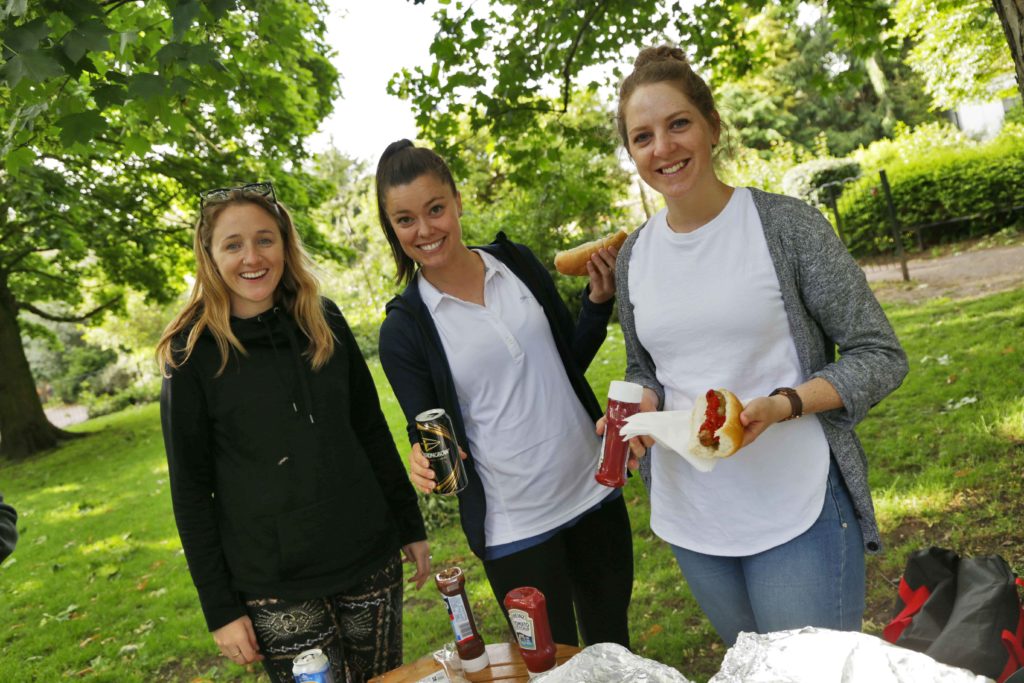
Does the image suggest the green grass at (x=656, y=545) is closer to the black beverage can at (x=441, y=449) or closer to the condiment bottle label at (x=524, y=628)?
the condiment bottle label at (x=524, y=628)

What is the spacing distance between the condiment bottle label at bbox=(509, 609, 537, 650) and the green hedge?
12.4m

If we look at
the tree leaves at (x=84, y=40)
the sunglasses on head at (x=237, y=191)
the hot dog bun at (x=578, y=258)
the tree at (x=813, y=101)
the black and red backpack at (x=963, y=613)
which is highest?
the tree at (x=813, y=101)

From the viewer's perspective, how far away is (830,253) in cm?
165

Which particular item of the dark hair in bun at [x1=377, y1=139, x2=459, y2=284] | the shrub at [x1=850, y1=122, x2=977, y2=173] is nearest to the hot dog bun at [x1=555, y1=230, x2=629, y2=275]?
the dark hair in bun at [x1=377, y1=139, x2=459, y2=284]

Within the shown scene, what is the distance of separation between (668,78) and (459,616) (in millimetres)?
1463

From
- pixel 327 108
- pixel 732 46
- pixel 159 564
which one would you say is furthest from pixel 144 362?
pixel 732 46

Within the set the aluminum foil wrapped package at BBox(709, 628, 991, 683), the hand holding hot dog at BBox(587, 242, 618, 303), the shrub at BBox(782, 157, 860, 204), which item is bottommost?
the aluminum foil wrapped package at BBox(709, 628, 991, 683)

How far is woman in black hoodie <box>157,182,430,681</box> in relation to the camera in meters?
2.20

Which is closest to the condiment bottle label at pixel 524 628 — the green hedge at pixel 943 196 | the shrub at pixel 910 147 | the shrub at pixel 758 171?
the green hedge at pixel 943 196

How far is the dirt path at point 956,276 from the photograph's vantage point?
8680mm

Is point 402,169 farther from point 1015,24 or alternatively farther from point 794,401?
point 1015,24

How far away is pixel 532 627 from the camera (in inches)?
73.0

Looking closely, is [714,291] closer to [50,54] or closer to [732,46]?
[50,54]

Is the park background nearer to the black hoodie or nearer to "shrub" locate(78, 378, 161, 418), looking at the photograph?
the black hoodie
